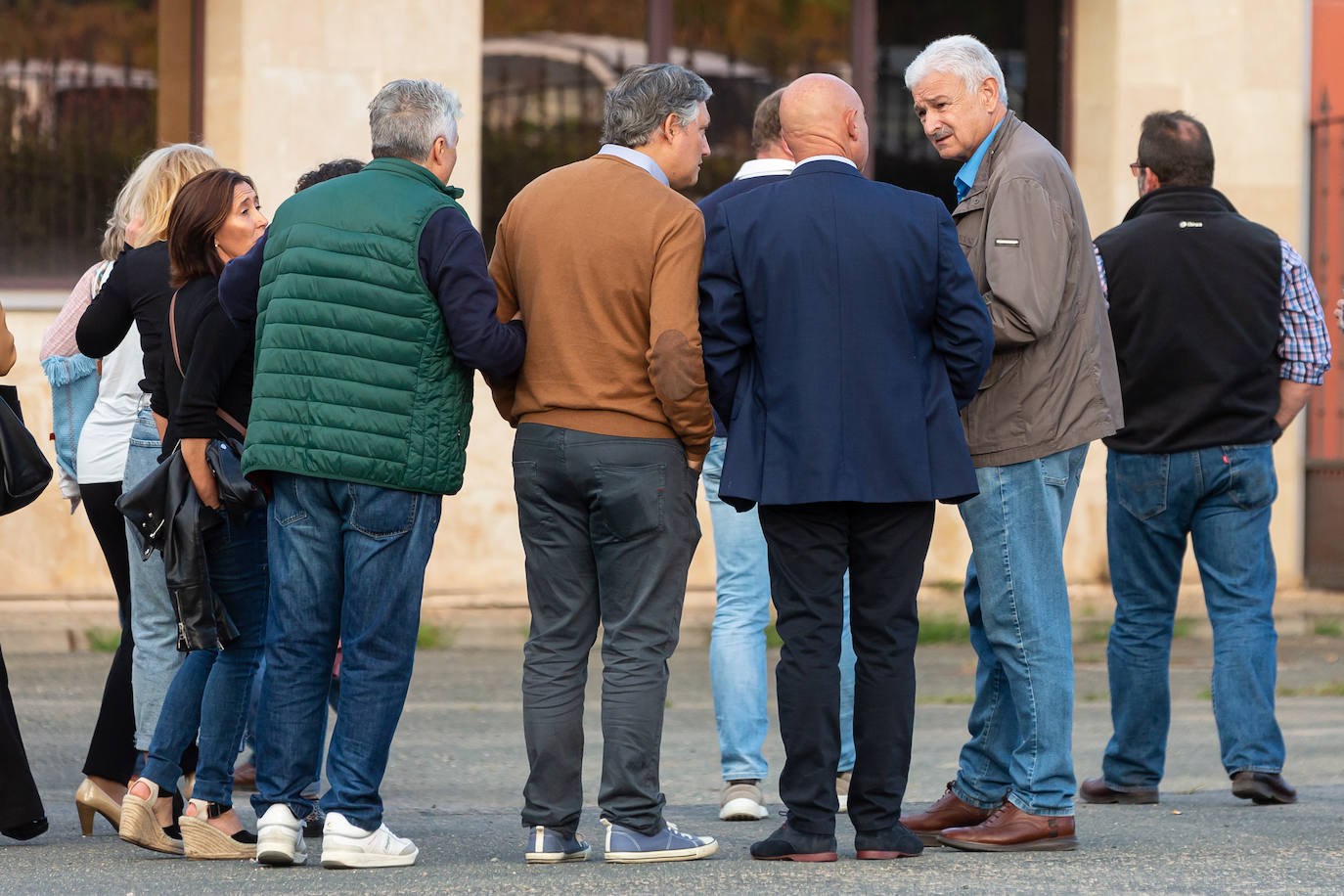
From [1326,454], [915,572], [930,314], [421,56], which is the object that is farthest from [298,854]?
[1326,454]

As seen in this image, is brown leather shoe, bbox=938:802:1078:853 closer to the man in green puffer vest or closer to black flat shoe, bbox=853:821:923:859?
black flat shoe, bbox=853:821:923:859

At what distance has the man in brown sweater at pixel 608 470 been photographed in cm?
477

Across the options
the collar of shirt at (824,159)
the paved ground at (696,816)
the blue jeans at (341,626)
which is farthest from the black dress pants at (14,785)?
the collar of shirt at (824,159)

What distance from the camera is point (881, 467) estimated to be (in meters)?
4.71

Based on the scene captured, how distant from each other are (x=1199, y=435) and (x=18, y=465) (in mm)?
3470

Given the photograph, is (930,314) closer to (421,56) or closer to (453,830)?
(453,830)

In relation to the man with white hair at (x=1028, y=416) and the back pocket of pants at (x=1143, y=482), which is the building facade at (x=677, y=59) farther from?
the man with white hair at (x=1028, y=416)

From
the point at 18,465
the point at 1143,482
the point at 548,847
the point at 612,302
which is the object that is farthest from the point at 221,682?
the point at 1143,482

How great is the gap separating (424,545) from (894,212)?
142 centimetres

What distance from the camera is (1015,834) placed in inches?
196

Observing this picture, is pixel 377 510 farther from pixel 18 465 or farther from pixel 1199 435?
pixel 1199 435

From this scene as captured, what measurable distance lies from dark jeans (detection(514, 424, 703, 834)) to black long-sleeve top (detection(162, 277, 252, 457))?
0.79 m

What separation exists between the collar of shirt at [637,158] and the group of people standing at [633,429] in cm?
1

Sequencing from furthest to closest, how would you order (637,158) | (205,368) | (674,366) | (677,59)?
1. (677,59)
2. (205,368)
3. (637,158)
4. (674,366)
